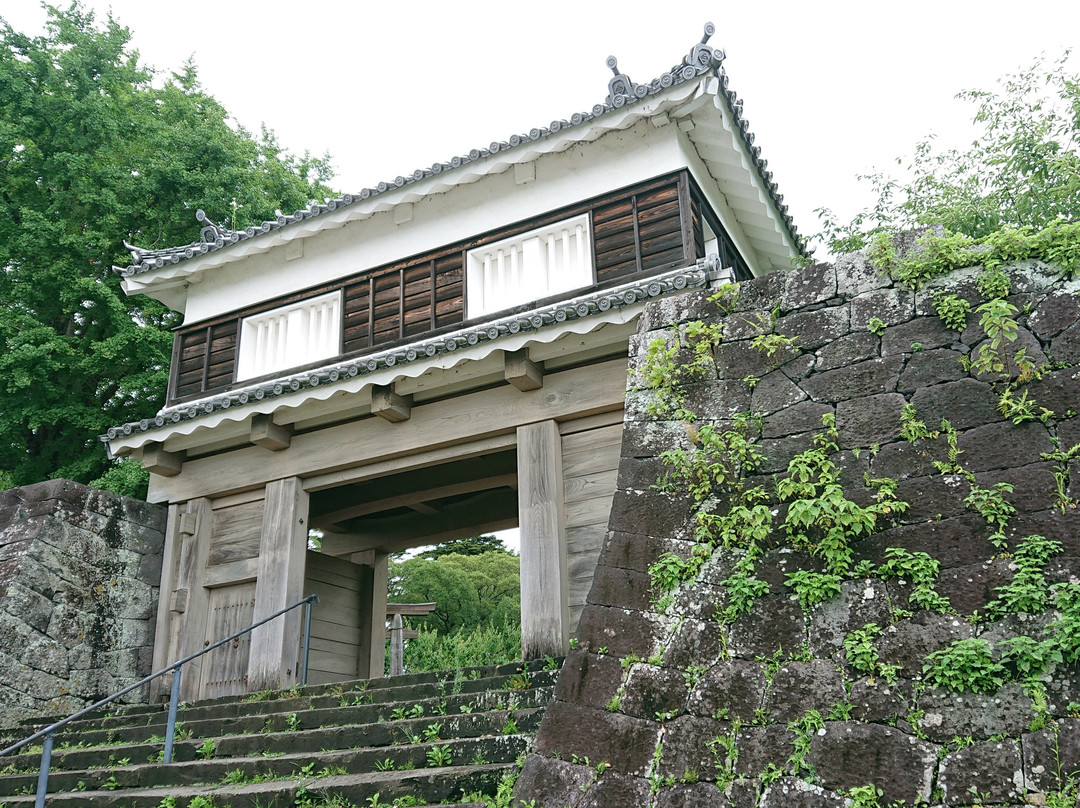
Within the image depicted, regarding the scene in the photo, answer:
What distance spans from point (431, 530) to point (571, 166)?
17.8 ft

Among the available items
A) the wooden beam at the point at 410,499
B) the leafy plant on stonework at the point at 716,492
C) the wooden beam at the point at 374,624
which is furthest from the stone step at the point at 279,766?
the wooden beam at the point at 374,624

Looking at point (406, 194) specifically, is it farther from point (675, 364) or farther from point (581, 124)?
point (675, 364)

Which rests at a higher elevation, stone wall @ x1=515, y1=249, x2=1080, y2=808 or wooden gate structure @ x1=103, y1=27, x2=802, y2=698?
wooden gate structure @ x1=103, y1=27, x2=802, y2=698

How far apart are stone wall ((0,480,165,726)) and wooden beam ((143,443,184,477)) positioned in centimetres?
45

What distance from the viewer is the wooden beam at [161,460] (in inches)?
386

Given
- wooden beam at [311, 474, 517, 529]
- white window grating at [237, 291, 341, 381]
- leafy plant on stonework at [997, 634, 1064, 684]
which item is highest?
white window grating at [237, 291, 341, 381]

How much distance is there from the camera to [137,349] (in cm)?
1493

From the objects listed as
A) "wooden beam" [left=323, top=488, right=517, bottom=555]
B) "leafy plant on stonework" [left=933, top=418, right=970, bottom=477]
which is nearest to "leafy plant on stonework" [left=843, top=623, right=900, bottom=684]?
"leafy plant on stonework" [left=933, top=418, right=970, bottom=477]

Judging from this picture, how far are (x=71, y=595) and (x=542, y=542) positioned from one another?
17.2ft

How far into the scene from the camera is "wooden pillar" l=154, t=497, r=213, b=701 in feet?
30.3

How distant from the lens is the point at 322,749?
5.96 m

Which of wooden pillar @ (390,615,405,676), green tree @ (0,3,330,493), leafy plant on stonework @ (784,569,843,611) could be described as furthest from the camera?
wooden pillar @ (390,615,405,676)

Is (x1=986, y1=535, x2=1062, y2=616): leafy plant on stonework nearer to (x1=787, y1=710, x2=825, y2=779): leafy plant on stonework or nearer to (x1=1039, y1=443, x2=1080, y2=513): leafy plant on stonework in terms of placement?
(x1=1039, y1=443, x2=1080, y2=513): leafy plant on stonework

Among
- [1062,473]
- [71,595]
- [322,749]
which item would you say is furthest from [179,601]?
[1062,473]
